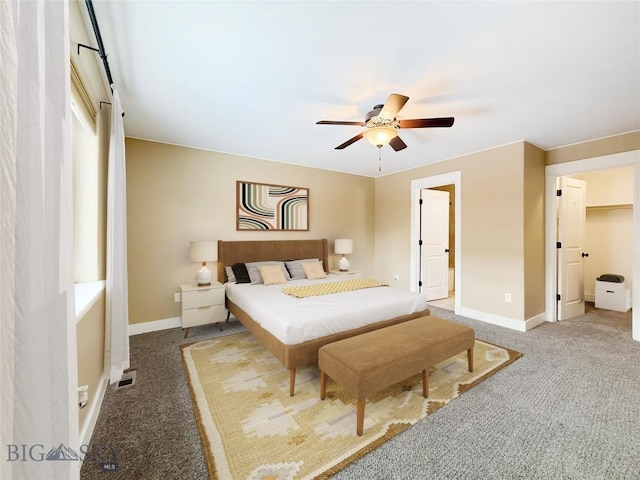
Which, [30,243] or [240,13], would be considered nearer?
[30,243]

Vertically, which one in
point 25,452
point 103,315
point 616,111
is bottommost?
point 103,315

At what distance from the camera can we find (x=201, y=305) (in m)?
3.31

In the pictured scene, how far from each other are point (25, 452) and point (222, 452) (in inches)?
51.9

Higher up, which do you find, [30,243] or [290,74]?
[290,74]

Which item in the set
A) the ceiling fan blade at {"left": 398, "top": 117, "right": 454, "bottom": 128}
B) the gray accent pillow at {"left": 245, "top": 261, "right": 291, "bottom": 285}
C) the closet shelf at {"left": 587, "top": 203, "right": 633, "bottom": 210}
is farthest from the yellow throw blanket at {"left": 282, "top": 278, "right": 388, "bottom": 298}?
the closet shelf at {"left": 587, "top": 203, "right": 633, "bottom": 210}

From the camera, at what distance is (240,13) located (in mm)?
1493

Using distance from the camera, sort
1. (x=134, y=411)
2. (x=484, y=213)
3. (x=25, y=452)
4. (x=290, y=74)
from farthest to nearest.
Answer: (x=484, y=213) < (x=290, y=74) < (x=134, y=411) < (x=25, y=452)

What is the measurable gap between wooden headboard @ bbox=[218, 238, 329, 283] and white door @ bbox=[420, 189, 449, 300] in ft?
6.24

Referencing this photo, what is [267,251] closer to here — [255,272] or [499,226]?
[255,272]

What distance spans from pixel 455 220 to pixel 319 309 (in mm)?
2952

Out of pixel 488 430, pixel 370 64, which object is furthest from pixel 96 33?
pixel 488 430

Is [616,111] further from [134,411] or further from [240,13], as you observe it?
[134,411]

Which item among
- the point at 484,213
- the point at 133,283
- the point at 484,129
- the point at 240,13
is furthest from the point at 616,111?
the point at 133,283

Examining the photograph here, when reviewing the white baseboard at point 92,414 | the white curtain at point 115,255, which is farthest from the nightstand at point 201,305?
the white baseboard at point 92,414
